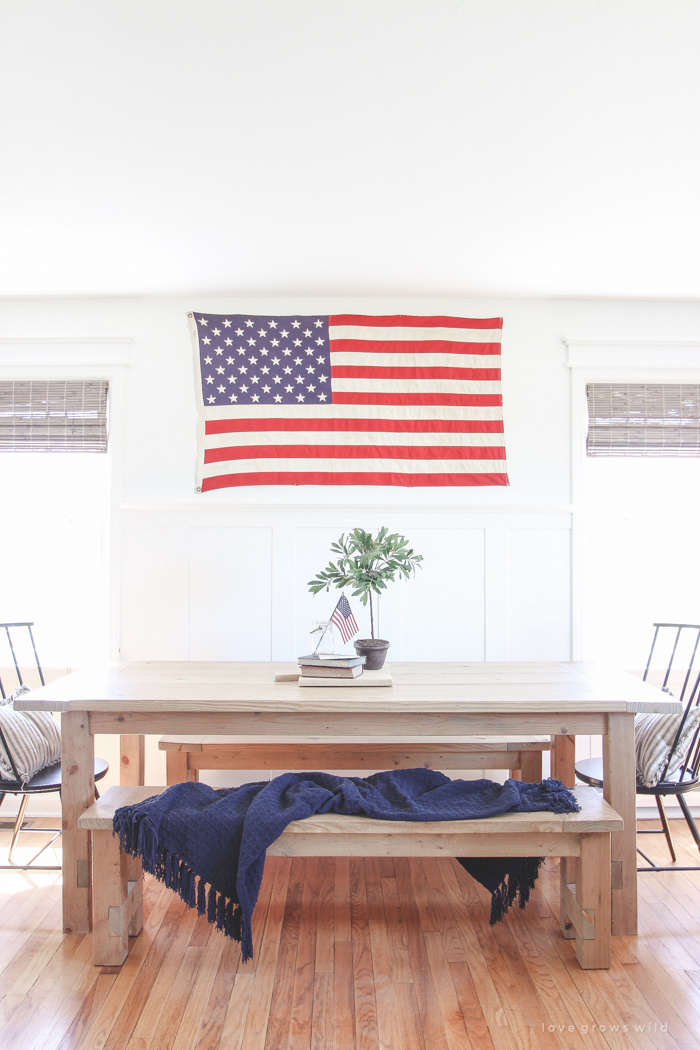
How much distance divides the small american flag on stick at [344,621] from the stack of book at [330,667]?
0.09 metres

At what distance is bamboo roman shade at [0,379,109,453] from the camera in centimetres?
354

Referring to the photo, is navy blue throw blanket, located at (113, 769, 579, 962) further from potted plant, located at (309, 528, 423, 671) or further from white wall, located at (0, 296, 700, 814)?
white wall, located at (0, 296, 700, 814)

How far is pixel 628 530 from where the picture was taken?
3688 mm

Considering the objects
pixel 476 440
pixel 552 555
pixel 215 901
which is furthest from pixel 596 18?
pixel 215 901

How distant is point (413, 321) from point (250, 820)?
244 centimetres

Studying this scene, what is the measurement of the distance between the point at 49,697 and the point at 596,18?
2.53 metres

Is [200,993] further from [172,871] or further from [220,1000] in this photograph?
[172,871]

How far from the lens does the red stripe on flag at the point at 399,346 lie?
350 cm

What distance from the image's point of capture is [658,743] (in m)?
2.70

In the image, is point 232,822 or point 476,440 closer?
point 232,822

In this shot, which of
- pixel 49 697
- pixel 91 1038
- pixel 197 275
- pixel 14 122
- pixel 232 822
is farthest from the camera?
pixel 197 275

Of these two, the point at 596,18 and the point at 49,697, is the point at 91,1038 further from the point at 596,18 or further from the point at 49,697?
the point at 596,18

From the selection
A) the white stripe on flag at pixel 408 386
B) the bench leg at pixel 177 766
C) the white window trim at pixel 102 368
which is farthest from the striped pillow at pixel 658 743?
the white window trim at pixel 102 368

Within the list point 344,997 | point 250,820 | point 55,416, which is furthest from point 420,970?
point 55,416
